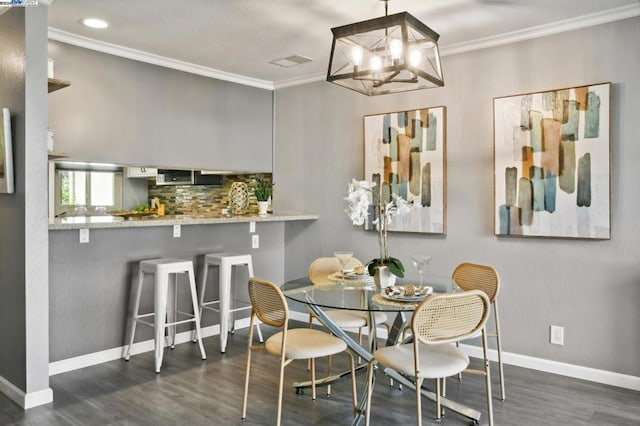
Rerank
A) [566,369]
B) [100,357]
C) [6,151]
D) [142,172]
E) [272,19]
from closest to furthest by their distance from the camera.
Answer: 1. [6,151]
2. [272,19]
3. [566,369]
4. [100,357]
5. [142,172]

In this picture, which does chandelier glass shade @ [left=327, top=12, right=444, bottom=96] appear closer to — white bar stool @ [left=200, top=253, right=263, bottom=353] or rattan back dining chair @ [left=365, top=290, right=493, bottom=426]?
rattan back dining chair @ [left=365, top=290, right=493, bottom=426]

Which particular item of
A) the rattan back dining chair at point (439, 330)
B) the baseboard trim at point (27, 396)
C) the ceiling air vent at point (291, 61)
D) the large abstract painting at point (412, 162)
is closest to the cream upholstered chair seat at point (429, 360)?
the rattan back dining chair at point (439, 330)

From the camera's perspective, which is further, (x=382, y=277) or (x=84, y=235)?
(x=84, y=235)

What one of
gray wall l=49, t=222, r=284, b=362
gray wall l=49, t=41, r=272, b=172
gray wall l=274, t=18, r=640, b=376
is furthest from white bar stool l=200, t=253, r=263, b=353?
gray wall l=274, t=18, r=640, b=376

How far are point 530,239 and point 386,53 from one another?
6.54ft

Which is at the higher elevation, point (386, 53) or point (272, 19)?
point (272, 19)

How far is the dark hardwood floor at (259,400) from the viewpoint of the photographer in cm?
289

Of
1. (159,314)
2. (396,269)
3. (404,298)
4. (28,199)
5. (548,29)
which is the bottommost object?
(159,314)

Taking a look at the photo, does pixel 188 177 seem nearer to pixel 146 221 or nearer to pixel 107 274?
pixel 146 221

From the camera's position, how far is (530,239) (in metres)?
3.84

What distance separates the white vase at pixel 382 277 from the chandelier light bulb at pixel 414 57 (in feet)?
3.75

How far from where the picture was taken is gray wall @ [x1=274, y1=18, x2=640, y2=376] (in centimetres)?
342

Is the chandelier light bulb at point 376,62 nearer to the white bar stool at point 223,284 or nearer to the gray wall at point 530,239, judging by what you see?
the gray wall at point 530,239

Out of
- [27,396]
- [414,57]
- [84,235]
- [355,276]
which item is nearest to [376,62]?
[414,57]
